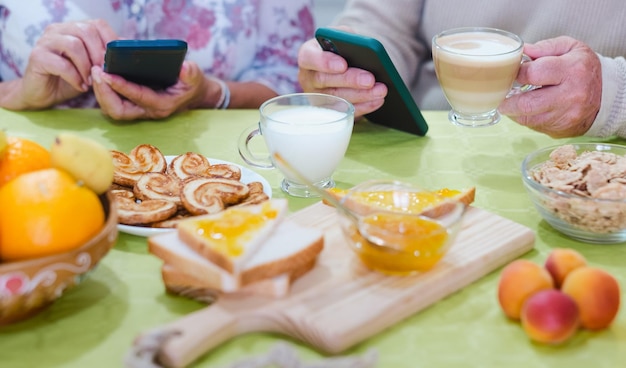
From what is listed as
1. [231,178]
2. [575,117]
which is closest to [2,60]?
[231,178]

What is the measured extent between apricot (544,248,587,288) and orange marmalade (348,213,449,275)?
0.12m

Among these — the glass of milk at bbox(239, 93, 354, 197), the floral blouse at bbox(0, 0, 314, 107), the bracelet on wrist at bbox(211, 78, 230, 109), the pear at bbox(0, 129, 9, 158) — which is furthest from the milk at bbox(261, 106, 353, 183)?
the floral blouse at bbox(0, 0, 314, 107)

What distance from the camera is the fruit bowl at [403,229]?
93 cm

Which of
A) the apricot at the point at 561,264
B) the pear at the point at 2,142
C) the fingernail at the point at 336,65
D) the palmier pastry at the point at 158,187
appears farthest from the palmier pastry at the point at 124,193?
the apricot at the point at 561,264

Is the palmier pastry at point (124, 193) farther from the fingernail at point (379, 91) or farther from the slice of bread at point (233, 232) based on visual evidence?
the fingernail at point (379, 91)

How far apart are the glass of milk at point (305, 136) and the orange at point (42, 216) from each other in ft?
1.33

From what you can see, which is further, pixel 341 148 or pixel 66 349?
pixel 341 148

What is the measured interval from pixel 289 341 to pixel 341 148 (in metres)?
0.44

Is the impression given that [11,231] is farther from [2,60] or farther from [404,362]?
[2,60]

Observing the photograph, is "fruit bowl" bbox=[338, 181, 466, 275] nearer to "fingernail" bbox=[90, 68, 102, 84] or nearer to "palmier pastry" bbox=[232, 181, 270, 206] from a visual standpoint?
"palmier pastry" bbox=[232, 181, 270, 206]

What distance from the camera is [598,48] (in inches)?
67.0

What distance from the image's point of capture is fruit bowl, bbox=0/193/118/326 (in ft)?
2.65

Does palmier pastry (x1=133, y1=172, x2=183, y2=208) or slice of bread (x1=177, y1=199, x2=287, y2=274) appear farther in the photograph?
palmier pastry (x1=133, y1=172, x2=183, y2=208)

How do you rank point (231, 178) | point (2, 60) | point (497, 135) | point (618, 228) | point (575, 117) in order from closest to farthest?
point (618, 228) → point (231, 178) → point (575, 117) → point (497, 135) → point (2, 60)
